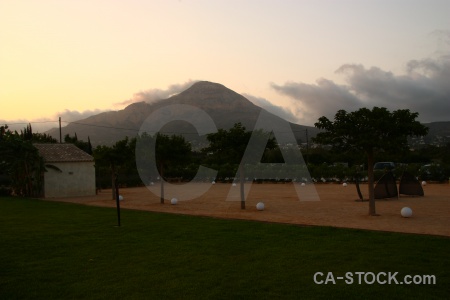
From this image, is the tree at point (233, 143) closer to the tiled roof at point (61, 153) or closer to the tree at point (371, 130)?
the tree at point (371, 130)

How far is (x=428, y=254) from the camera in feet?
30.2

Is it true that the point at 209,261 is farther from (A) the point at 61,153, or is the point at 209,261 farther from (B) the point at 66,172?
(A) the point at 61,153

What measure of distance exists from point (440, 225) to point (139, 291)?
34.1ft

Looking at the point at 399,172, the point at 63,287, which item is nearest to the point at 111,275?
the point at 63,287

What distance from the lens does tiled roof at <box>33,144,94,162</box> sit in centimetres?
3084

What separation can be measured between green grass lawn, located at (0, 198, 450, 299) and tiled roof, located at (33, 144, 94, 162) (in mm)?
17251

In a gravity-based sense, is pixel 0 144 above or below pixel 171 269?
above

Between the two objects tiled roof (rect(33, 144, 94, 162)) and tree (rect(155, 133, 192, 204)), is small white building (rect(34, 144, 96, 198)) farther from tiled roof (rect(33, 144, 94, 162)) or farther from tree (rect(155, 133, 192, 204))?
tree (rect(155, 133, 192, 204))

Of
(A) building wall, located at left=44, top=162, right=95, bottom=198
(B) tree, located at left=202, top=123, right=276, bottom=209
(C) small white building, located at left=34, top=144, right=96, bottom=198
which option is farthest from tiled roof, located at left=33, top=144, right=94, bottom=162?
(B) tree, located at left=202, top=123, right=276, bottom=209

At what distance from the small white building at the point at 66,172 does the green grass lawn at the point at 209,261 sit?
16741mm

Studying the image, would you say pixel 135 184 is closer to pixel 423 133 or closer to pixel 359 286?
pixel 423 133

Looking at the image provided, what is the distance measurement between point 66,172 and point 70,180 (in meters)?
0.61

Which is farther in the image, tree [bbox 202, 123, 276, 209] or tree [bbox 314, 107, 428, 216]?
tree [bbox 202, 123, 276, 209]

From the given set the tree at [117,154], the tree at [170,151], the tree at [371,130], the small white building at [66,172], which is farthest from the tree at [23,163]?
the tree at [371,130]
